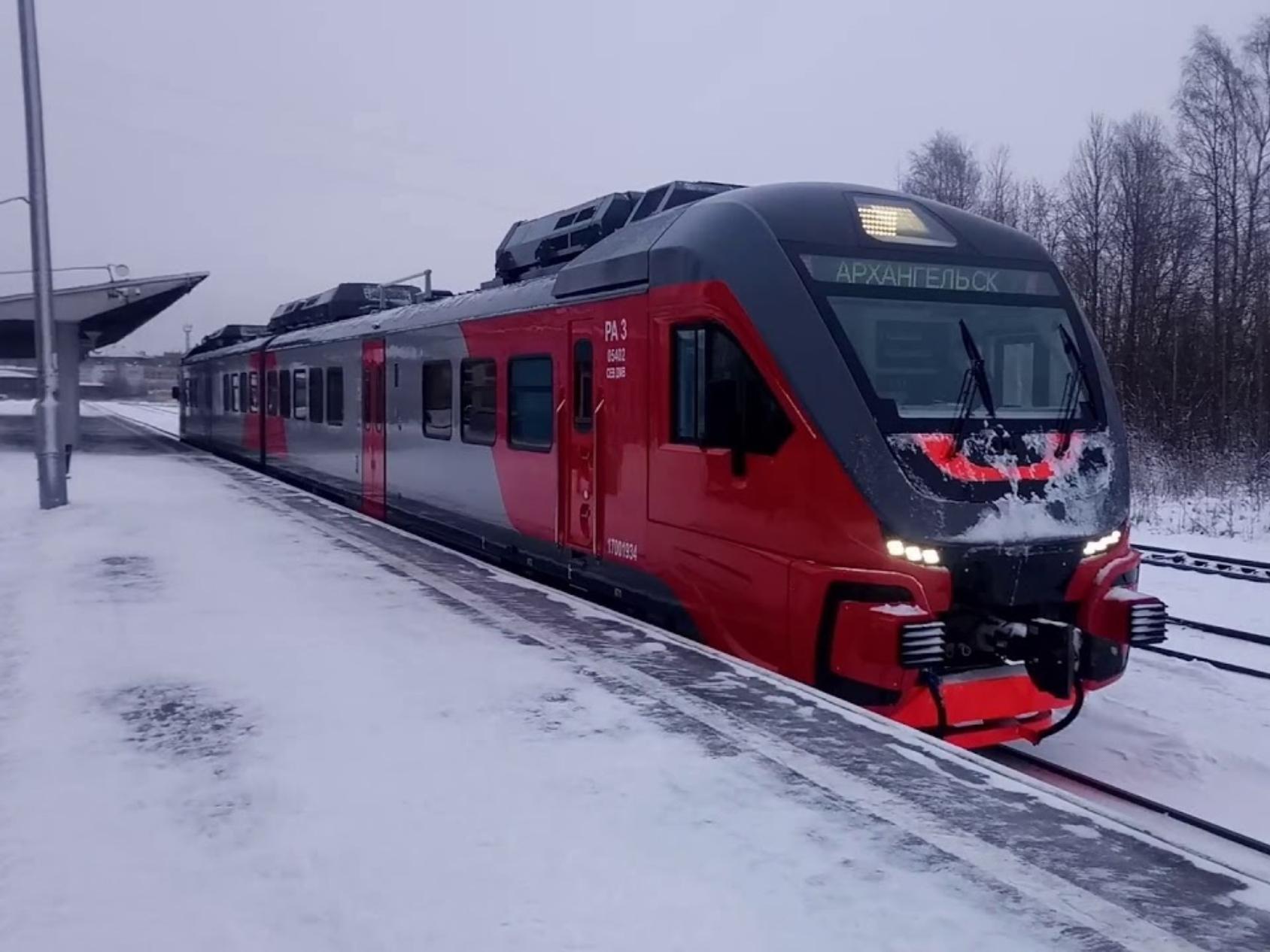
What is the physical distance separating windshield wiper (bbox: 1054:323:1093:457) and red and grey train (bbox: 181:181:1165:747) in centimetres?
2

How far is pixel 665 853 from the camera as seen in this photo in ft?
12.6

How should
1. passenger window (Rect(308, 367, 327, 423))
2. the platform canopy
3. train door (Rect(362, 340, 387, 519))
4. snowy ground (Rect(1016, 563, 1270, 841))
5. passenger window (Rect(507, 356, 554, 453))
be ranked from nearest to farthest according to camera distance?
snowy ground (Rect(1016, 563, 1270, 841))
passenger window (Rect(507, 356, 554, 453))
train door (Rect(362, 340, 387, 519))
passenger window (Rect(308, 367, 327, 423))
the platform canopy

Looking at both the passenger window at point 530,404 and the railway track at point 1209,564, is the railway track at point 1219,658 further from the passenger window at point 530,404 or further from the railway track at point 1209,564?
the passenger window at point 530,404

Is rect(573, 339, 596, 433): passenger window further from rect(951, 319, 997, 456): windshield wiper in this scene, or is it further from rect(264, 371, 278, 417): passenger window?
rect(264, 371, 278, 417): passenger window

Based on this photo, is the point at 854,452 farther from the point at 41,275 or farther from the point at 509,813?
the point at 41,275

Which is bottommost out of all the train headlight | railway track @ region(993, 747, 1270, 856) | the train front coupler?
railway track @ region(993, 747, 1270, 856)

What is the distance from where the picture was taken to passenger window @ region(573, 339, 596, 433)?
8.36 meters

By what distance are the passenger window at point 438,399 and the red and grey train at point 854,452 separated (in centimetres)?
269

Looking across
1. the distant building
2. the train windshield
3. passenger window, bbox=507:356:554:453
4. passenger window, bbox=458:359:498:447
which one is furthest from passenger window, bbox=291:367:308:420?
the distant building

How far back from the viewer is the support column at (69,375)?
93.9 ft

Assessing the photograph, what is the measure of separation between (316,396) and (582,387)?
940 cm

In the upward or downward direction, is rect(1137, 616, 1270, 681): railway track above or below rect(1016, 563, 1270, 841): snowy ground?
above

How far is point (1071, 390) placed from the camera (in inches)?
265

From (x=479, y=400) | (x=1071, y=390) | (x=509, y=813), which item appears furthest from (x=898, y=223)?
(x=479, y=400)
